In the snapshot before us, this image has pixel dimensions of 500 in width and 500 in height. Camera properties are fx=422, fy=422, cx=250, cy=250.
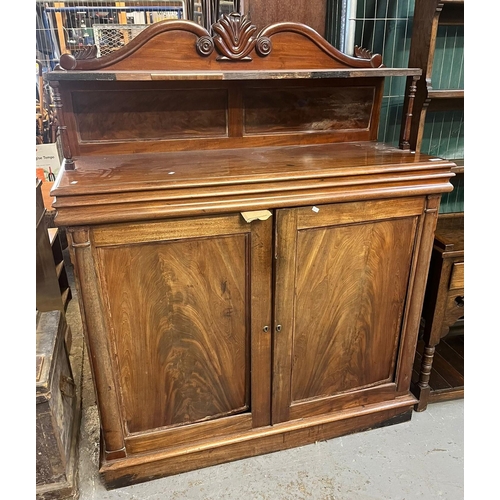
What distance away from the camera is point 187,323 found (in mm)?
1438

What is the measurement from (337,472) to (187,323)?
2.79 feet

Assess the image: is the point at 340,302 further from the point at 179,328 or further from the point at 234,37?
the point at 234,37

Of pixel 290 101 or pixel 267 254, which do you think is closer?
pixel 267 254

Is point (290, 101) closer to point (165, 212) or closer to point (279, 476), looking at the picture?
point (165, 212)

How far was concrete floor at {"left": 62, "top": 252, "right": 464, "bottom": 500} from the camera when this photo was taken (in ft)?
5.11

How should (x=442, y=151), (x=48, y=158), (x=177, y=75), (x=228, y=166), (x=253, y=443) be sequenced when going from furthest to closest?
1. (x=48, y=158)
2. (x=442, y=151)
3. (x=253, y=443)
4. (x=228, y=166)
5. (x=177, y=75)

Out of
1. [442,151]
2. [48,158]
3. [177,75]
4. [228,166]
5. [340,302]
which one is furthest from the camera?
[48,158]

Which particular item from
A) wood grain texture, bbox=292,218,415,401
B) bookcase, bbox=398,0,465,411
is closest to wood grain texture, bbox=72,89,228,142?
wood grain texture, bbox=292,218,415,401

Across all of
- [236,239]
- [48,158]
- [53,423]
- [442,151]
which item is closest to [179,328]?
[236,239]

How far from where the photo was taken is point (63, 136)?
1492mm

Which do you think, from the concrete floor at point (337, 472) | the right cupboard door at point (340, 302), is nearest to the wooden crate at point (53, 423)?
the concrete floor at point (337, 472)

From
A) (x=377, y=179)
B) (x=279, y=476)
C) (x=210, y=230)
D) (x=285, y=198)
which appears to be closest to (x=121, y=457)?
(x=279, y=476)

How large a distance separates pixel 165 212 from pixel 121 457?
0.95 meters

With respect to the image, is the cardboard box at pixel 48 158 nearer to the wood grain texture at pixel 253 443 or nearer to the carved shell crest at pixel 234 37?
the carved shell crest at pixel 234 37
